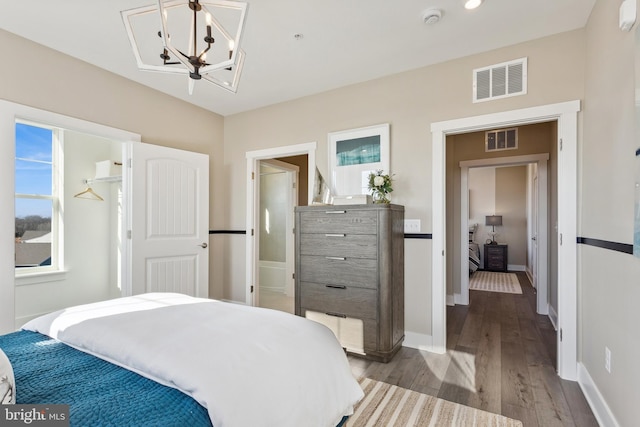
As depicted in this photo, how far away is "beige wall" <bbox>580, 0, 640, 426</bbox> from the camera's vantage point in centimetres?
147

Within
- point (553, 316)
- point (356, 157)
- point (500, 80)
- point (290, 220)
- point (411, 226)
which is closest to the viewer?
point (500, 80)

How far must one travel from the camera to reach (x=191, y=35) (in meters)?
1.53

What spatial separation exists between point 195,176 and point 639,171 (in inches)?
143

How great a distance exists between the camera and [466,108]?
2.71m

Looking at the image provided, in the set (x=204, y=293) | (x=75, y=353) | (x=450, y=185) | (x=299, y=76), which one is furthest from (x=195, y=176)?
(x=450, y=185)

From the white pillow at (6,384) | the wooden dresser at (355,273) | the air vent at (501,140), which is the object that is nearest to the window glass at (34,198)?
the wooden dresser at (355,273)

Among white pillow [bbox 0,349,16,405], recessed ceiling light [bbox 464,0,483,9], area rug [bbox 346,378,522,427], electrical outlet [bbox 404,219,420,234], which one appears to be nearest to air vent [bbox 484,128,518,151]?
electrical outlet [bbox 404,219,420,234]

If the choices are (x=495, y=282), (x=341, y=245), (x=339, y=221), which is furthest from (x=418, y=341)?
(x=495, y=282)

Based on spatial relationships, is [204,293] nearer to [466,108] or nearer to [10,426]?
[10,426]

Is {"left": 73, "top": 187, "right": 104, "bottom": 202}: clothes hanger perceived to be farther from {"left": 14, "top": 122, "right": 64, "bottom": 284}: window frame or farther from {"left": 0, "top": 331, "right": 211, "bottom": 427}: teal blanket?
{"left": 0, "top": 331, "right": 211, "bottom": 427}: teal blanket

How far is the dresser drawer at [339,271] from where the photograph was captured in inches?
102

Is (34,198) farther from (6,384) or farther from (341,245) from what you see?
(6,384)

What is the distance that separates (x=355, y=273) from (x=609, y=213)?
5.50 ft

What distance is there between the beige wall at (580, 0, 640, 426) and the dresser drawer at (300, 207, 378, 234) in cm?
143
